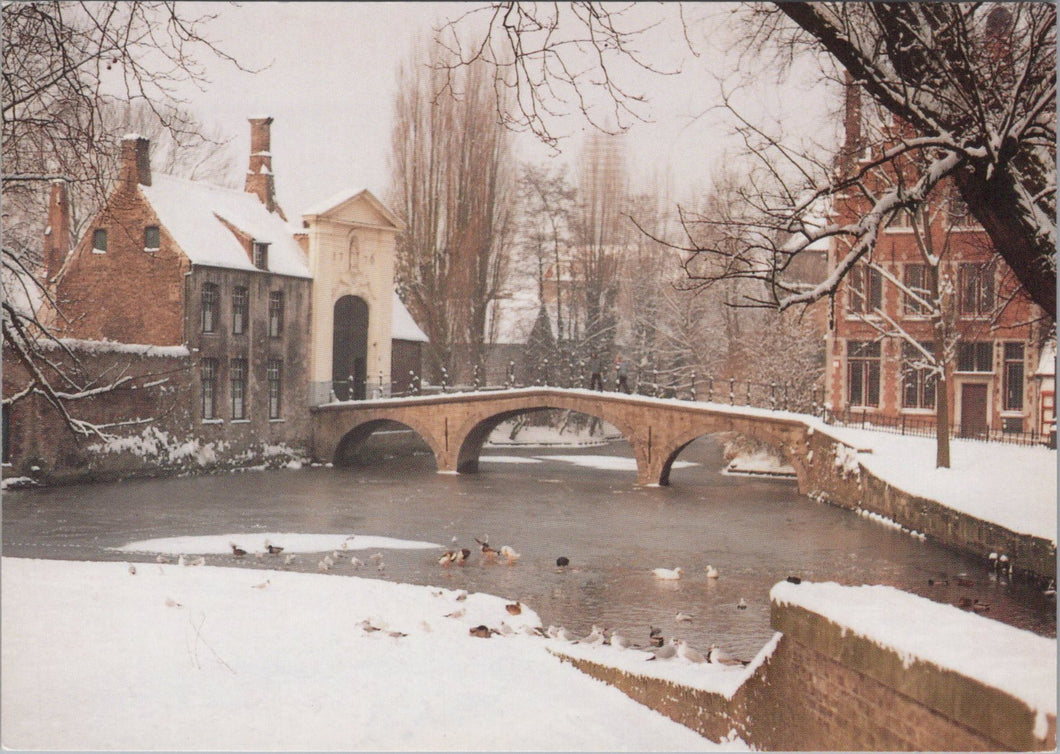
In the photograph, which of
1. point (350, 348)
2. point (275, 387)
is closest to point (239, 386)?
point (275, 387)

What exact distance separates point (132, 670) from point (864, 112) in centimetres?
480

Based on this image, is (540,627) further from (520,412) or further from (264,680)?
(520,412)

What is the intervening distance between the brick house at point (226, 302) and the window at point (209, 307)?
25 millimetres

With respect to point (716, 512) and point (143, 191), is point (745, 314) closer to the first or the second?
point (716, 512)

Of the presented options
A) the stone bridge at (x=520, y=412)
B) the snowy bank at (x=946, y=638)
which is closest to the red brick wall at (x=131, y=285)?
the stone bridge at (x=520, y=412)

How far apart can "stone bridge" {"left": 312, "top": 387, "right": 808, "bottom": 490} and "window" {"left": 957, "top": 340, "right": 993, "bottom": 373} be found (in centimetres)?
282

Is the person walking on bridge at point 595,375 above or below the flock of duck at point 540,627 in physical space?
above

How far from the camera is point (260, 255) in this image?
71.4ft

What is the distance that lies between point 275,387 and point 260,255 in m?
2.51

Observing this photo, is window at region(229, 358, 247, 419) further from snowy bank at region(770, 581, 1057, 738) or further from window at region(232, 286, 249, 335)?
snowy bank at region(770, 581, 1057, 738)

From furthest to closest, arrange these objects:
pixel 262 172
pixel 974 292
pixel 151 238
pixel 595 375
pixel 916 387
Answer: pixel 262 172
pixel 595 375
pixel 151 238
pixel 916 387
pixel 974 292

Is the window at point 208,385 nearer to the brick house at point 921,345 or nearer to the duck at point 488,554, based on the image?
the duck at point 488,554

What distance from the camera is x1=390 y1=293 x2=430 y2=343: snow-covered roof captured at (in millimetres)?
25281

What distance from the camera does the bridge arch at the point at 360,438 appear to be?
22.4 m
